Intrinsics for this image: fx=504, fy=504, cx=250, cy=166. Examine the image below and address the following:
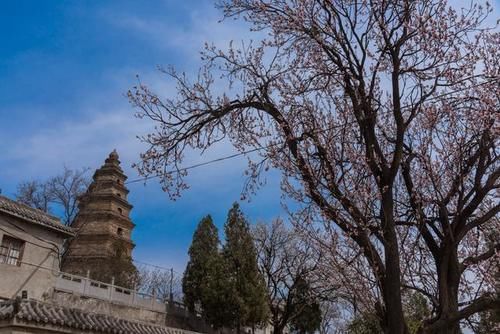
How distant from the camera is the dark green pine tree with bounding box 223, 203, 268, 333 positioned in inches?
898

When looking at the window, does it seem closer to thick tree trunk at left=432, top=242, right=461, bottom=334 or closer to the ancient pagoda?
the ancient pagoda

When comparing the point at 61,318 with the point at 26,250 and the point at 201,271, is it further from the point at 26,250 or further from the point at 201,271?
the point at 201,271

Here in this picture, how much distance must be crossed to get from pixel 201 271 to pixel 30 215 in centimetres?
844

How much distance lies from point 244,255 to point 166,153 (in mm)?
18673

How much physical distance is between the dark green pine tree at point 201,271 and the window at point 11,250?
27.2 feet

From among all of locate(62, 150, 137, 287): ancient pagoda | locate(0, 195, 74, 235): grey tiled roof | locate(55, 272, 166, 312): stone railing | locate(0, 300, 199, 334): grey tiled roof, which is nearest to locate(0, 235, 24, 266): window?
locate(0, 195, 74, 235): grey tiled roof

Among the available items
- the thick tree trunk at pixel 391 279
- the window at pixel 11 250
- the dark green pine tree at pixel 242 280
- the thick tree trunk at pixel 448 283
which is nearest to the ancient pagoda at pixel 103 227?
the dark green pine tree at pixel 242 280

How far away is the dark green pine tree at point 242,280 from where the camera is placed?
22.8 metres

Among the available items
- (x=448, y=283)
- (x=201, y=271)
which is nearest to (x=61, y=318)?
(x=448, y=283)

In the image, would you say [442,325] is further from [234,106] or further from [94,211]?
[94,211]

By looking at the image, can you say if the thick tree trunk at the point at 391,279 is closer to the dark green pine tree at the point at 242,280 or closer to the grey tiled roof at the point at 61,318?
the grey tiled roof at the point at 61,318

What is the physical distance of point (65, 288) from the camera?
1875 cm

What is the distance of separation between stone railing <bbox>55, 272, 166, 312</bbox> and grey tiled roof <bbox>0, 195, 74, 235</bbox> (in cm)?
178

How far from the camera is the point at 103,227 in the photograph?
3381 cm
